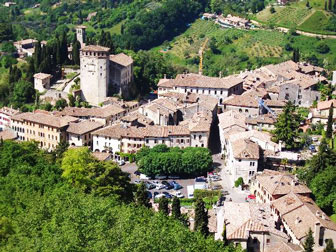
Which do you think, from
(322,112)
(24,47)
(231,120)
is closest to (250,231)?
(231,120)

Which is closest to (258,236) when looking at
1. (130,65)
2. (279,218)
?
(279,218)

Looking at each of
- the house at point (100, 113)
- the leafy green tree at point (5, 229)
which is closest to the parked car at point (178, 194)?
the house at point (100, 113)

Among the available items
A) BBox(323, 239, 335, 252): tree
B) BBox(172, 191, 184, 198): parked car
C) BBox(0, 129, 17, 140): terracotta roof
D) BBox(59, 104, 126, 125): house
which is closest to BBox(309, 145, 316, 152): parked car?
BBox(172, 191, 184, 198): parked car

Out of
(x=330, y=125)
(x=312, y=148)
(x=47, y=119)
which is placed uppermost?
(x=330, y=125)

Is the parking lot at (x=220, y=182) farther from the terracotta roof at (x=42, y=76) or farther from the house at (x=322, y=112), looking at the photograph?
the terracotta roof at (x=42, y=76)

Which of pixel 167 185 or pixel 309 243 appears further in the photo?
pixel 167 185

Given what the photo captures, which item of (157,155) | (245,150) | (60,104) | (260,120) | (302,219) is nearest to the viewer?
(302,219)

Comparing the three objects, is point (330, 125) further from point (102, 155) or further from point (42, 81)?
point (42, 81)
